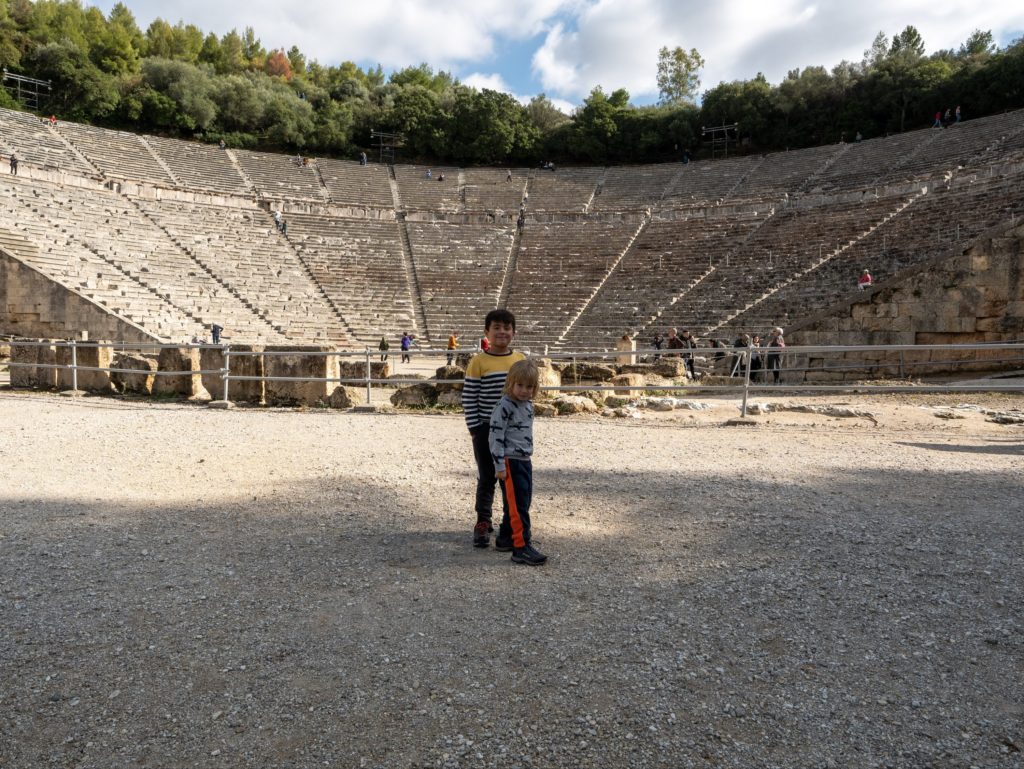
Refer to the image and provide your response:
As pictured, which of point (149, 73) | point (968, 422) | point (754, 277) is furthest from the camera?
point (149, 73)

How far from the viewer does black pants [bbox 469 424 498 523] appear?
3.78m

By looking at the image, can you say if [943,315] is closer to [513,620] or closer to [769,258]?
[769,258]

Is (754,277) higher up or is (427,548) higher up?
(754,277)

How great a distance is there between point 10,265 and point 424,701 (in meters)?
23.7

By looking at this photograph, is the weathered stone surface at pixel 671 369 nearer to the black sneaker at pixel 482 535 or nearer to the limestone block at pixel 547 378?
the limestone block at pixel 547 378

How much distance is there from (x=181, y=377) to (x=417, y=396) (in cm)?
462

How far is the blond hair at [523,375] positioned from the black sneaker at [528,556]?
87 cm

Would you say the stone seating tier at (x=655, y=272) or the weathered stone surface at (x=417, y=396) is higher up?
the stone seating tier at (x=655, y=272)

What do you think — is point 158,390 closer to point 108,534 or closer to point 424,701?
point 108,534

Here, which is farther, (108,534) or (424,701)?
(108,534)

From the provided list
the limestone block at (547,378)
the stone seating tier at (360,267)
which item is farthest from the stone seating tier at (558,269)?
the limestone block at (547,378)

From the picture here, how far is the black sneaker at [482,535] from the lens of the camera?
372 centimetres

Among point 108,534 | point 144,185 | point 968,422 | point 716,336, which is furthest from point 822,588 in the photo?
point 144,185

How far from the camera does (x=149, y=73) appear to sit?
4438cm
